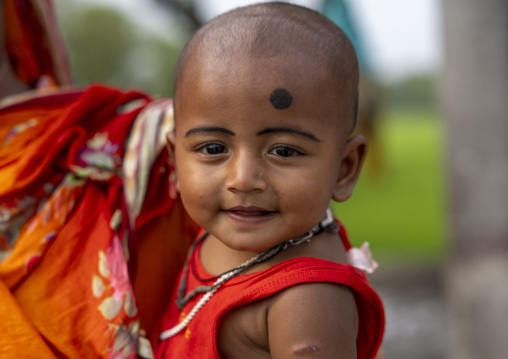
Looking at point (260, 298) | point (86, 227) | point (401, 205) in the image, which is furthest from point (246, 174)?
point (401, 205)

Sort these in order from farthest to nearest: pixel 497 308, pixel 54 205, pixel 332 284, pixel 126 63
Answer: pixel 126 63 < pixel 497 308 < pixel 54 205 < pixel 332 284

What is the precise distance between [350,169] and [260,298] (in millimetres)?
405

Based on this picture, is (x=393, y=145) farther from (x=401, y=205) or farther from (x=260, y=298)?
(x=260, y=298)

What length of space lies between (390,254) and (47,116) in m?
6.46

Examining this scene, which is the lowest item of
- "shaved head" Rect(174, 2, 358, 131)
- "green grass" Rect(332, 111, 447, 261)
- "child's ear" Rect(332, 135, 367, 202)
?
"green grass" Rect(332, 111, 447, 261)

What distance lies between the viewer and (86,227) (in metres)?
1.68

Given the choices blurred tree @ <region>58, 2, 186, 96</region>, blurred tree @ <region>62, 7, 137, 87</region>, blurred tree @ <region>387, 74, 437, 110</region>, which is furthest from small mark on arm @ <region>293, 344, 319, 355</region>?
blurred tree @ <region>387, 74, 437, 110</region>

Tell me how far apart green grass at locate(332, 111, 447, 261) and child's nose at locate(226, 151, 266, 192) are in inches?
205

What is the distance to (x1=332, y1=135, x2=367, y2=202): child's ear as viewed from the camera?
1.47m

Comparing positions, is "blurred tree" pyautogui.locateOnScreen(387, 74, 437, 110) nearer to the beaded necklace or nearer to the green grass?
the green grass

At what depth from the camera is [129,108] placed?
189cm

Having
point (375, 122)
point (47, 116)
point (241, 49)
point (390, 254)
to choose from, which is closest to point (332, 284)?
point (241, 49)

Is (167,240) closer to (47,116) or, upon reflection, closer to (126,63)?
(47,116)

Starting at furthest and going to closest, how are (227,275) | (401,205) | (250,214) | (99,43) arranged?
(401,205) → (99,43) → (227,275) → (250,214)
